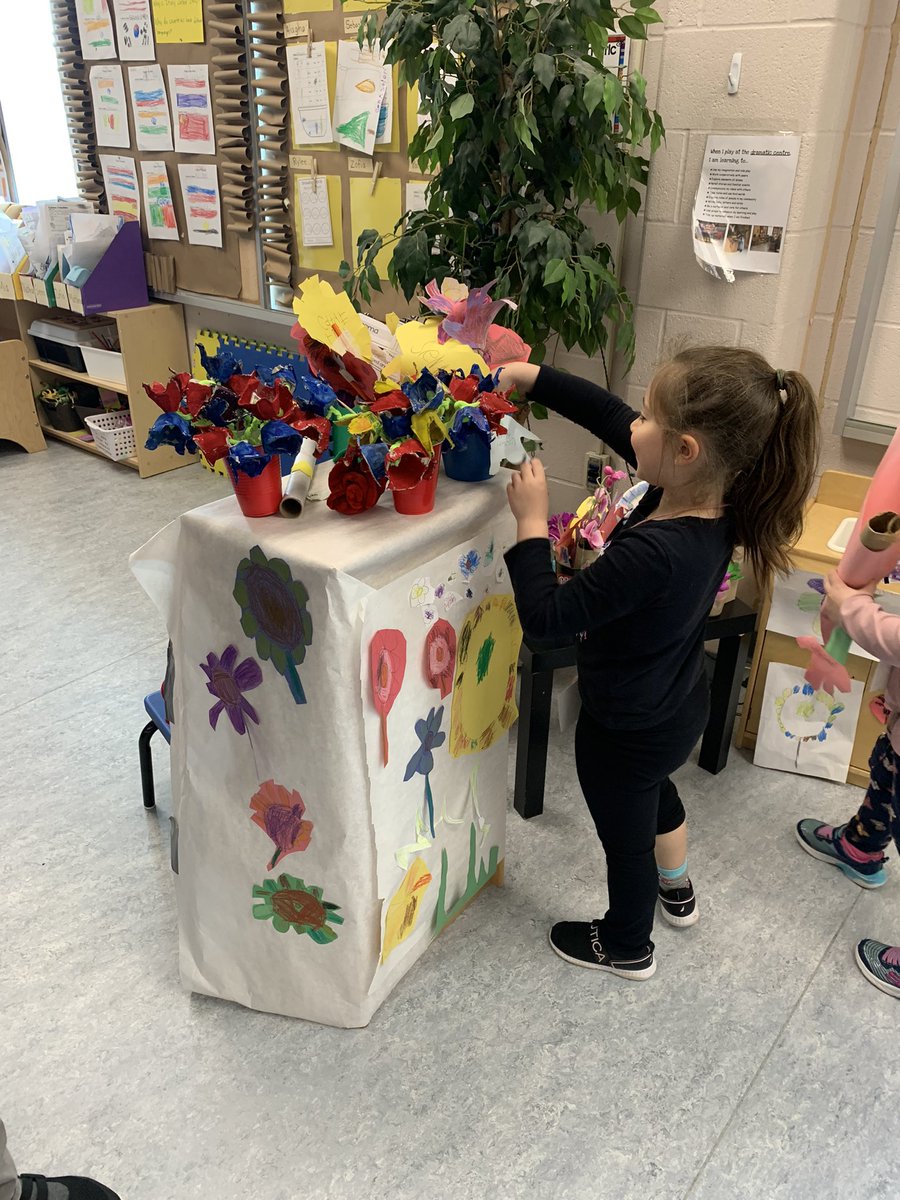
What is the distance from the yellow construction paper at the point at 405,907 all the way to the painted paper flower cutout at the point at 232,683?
14.7 inches

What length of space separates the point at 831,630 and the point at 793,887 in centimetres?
59

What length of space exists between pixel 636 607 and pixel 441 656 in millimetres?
304

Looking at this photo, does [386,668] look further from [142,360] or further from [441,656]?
[142,360]

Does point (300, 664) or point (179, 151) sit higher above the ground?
point (179, 151)

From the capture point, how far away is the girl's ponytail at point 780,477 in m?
1.17

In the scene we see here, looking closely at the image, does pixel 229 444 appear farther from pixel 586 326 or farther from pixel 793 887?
pixel 793 887

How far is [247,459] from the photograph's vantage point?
1.10 meters

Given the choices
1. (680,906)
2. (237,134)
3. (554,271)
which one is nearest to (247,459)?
(554,271)

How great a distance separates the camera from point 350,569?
1094 mm

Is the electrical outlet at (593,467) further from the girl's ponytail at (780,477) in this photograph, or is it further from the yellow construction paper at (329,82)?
the yellow construction paper at (329,82)

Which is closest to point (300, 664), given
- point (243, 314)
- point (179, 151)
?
point (243, 314)

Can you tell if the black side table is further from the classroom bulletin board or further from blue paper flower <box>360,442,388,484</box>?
the classroom bulletin board

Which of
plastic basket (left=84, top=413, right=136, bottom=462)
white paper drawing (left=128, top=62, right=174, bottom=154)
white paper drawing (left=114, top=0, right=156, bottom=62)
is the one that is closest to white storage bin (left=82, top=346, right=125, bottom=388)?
plastic basket (left=84, top=413, right=136, bottom=462)

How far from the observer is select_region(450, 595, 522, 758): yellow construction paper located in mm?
1399
